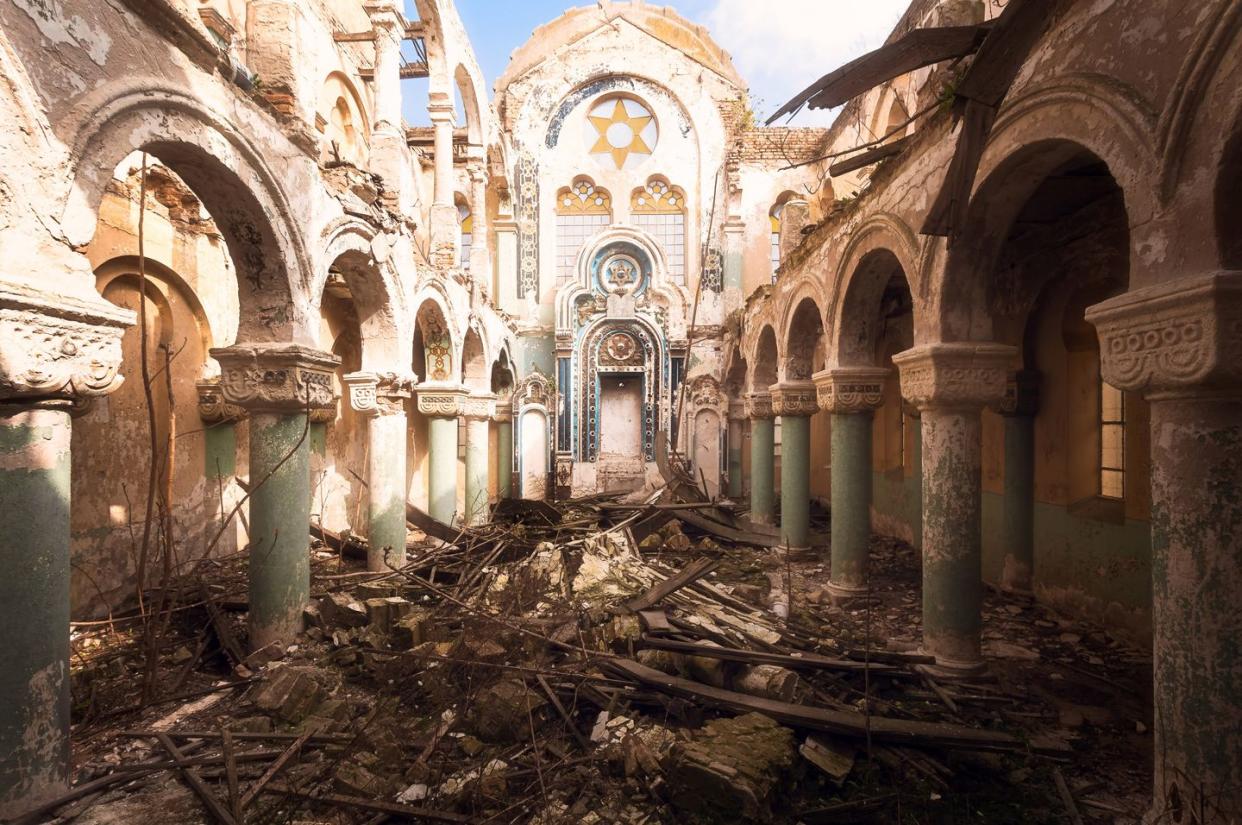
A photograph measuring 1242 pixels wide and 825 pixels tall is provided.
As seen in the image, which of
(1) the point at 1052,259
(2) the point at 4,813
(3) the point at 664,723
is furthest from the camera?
(1) the point at 1052,259

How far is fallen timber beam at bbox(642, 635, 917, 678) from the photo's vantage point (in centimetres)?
449

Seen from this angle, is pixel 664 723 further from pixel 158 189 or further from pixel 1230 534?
pixel 158 189

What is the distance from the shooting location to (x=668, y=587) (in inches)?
248

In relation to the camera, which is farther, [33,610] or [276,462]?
[276,462]

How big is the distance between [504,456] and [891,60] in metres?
13.8

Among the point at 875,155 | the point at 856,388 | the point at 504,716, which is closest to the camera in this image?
the point at 504,716

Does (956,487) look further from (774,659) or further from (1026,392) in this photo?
(1026,392)

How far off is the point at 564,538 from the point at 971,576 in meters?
6.04

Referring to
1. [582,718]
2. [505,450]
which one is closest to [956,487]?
[582,718]

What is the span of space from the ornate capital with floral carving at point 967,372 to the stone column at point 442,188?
25.4 feet

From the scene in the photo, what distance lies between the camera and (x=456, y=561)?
8250 mm

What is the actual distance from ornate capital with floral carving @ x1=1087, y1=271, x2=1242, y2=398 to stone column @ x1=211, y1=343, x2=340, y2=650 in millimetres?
5941

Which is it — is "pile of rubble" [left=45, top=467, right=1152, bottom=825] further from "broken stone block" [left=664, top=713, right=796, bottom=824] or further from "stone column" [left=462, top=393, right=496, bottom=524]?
"stone column" [left=462, top=393, right=496, bottom=524]

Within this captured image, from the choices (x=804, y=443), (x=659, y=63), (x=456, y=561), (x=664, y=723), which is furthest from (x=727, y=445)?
(x=664, y=723)
